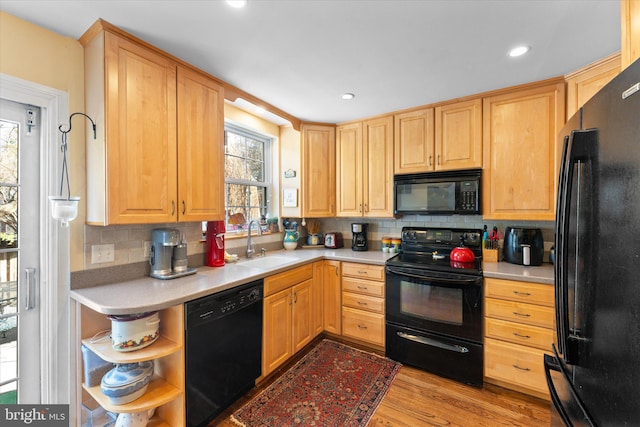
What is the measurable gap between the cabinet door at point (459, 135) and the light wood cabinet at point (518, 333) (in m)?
1.08

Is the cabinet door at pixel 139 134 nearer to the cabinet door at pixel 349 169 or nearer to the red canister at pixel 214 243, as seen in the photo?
the red canister at pixel 214 243

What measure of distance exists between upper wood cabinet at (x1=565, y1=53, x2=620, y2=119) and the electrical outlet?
3.40 metres

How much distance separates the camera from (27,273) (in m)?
1.56

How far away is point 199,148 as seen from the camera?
200 centimetres

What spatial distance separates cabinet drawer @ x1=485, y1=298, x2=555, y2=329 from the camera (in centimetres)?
187

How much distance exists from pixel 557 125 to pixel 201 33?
260 cm

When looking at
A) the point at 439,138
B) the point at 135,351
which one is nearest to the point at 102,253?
the point at 135,351

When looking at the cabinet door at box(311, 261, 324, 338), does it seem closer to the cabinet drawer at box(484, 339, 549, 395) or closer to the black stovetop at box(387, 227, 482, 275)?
the black stovetop at box(387, 227, 482, 275)

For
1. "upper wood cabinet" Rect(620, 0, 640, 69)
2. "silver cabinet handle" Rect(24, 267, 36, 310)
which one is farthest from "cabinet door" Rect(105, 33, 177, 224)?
"upper wood cabinet" Rect(620, 0, 640, 69)

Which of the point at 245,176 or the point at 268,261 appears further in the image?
the point at 245,176

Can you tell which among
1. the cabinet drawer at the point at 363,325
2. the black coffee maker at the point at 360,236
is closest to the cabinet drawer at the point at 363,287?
the cabinet drawer at the point at 363,325

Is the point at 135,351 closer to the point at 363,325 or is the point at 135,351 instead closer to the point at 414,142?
the point at 363,325

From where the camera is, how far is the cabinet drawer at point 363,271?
256 centimetres

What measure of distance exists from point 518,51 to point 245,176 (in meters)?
2.52
